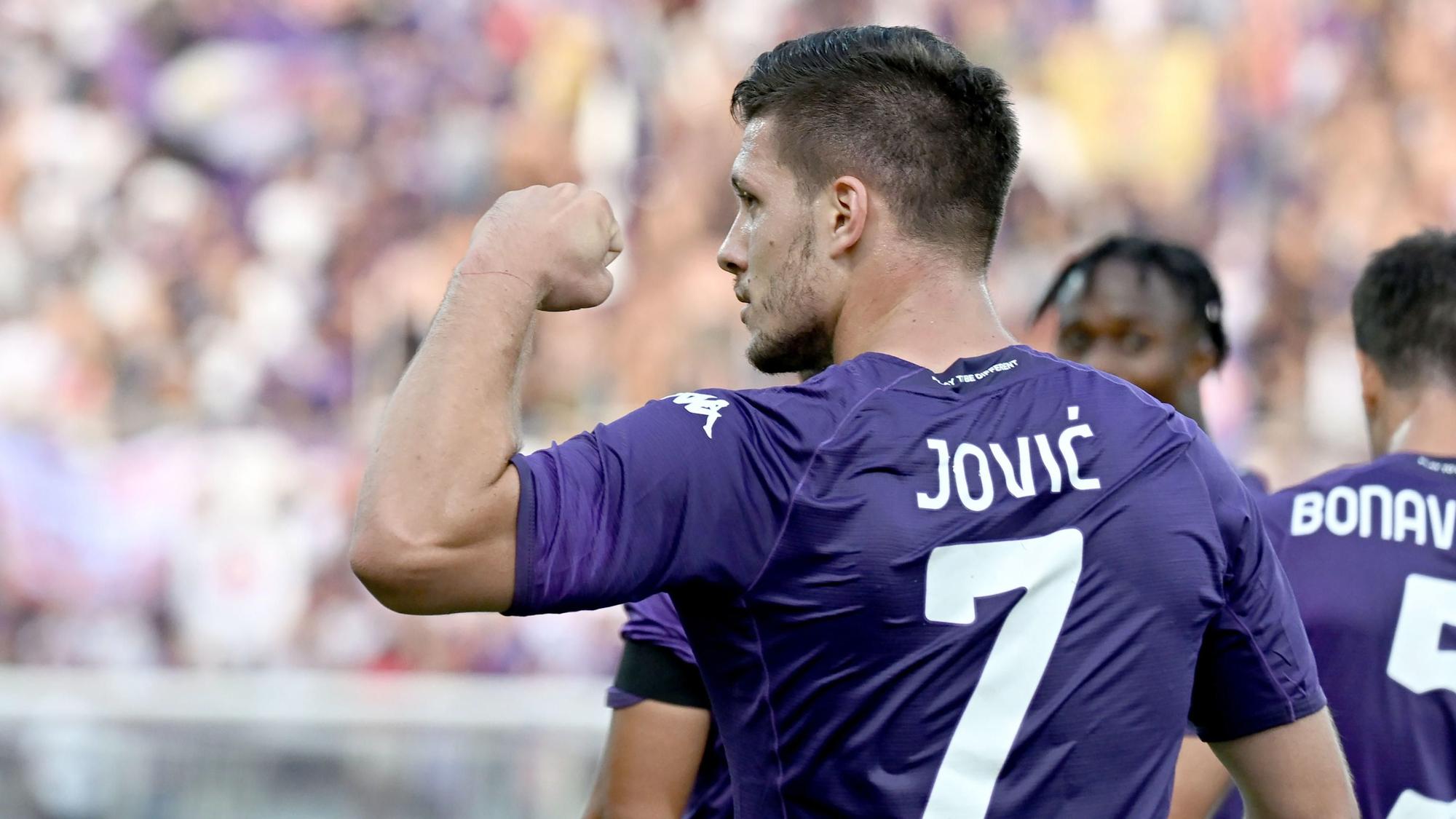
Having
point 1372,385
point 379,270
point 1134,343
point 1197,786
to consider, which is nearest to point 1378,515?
point 1372,385

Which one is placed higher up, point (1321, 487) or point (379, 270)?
point (379, 270)

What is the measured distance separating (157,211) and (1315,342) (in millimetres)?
6418

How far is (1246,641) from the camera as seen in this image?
1.77m

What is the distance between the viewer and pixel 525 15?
8.79 metres

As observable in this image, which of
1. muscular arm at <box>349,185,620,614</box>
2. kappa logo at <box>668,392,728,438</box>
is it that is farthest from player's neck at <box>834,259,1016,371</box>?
muscular arm at <box>349,185,620,614</box>

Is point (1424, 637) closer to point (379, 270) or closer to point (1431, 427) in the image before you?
point (1431, 427)

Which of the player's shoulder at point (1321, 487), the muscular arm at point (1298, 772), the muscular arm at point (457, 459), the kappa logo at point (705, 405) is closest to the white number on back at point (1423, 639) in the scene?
the player's shoulder at point (1321, 487)

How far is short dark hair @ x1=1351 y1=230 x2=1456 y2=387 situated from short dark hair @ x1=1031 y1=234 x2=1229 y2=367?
1.92 ft

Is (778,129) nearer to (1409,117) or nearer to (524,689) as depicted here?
(524,689)

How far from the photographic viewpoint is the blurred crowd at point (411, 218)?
299 inches

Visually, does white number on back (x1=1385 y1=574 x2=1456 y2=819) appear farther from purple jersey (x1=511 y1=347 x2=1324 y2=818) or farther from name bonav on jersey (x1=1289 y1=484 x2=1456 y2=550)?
purple jersey (x1=511 y1=347 x2=1324 y2=818)

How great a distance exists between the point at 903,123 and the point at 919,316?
0.23 metres

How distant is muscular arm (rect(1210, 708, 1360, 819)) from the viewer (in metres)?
1.80

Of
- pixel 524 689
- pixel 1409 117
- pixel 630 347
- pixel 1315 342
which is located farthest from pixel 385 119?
pixel 1409 117
